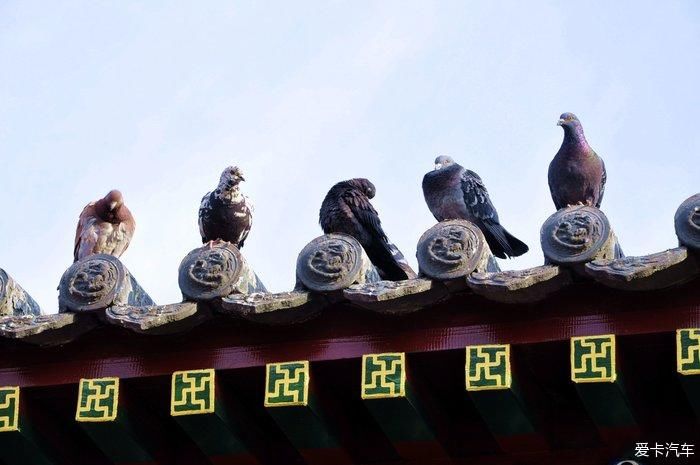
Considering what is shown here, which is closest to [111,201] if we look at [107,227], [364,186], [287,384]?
[107,227]

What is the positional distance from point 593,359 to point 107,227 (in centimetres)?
379

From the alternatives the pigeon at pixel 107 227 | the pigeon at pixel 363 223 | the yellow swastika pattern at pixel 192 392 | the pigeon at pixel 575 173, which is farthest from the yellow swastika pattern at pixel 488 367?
the pigeon at pixel 107 227

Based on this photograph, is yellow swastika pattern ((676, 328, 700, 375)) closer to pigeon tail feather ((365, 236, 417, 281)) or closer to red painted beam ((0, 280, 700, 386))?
red painted beam ((0, 280, 700, 386))

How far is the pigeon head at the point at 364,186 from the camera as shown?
8641 millimetres

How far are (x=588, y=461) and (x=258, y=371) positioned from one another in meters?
1.54

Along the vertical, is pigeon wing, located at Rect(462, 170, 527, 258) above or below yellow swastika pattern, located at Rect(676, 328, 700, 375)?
above

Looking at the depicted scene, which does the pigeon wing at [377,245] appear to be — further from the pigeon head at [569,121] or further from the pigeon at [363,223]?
the pigeon head at [569,121]

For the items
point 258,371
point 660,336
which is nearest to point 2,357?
point 258,371

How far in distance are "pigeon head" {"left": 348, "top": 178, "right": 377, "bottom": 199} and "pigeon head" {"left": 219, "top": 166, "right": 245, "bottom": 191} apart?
0.66m

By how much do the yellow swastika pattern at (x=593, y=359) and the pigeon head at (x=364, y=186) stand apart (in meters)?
2.47

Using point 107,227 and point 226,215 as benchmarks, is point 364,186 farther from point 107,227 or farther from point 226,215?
point 107,227

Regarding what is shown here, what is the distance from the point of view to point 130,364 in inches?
276

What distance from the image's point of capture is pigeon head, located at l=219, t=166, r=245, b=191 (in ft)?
27.5

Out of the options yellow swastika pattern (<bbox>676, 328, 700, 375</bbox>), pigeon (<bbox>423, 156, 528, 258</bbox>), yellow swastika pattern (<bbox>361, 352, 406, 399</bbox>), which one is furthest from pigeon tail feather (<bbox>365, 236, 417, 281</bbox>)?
yellow swastika pattern (<bbox>676, 328, 700, 375</bbox>)
